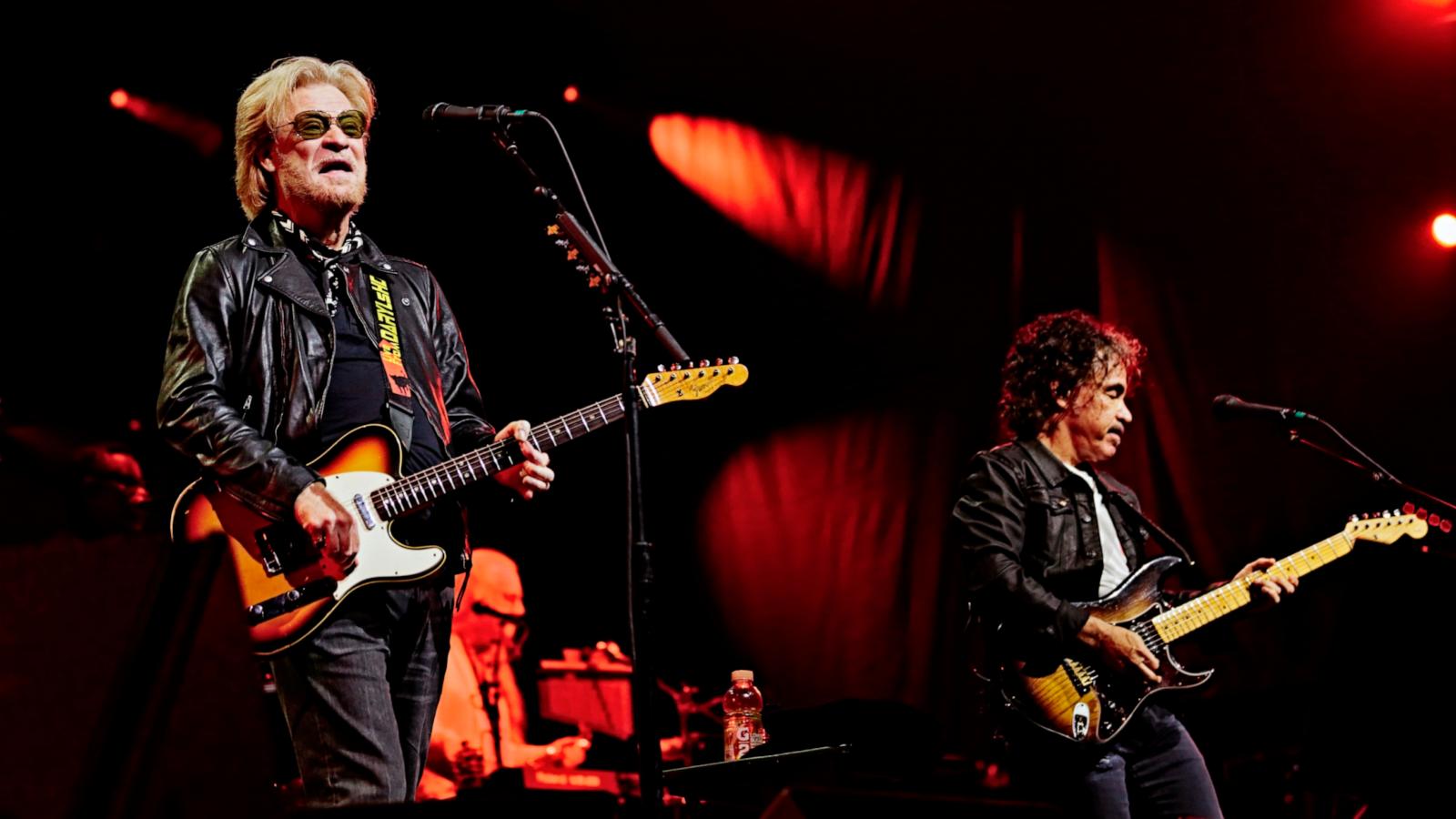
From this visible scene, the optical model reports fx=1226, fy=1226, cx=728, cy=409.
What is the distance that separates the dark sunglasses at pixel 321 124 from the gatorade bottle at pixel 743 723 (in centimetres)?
230

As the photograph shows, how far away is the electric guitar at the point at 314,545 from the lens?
3027 millimetres

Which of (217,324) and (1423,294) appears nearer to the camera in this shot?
(217,324)

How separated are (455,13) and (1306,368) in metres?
5.09

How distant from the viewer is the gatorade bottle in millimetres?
4520

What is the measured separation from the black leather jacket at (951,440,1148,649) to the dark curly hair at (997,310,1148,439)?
24 centimetres

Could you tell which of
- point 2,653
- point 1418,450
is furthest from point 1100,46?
point 2,653

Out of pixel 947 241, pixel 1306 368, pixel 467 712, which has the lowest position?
pixel 467 712

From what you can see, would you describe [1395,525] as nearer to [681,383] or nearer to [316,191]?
[681,383]

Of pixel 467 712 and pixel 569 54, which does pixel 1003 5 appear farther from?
pixel 467 712

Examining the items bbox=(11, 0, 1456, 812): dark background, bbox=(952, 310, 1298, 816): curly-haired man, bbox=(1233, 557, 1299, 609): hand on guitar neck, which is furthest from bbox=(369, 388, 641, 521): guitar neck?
bbox=(11, 0, 1456, 812): dark background

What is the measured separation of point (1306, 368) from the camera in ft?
20.4

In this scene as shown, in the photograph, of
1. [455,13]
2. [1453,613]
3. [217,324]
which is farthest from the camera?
[455,13]

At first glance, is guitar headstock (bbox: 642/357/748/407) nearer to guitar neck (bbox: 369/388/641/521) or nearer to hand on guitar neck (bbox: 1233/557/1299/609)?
guitar neck (bbox: 369/388/641/521)

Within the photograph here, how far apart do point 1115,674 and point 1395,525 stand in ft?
6.05
